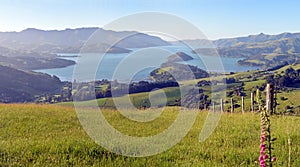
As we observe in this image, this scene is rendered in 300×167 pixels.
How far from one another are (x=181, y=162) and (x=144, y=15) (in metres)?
4.20

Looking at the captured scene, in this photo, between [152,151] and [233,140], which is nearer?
[152,151]

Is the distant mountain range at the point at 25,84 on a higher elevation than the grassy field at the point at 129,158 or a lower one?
lower

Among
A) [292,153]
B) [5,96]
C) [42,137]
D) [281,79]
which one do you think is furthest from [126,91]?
[5,96]

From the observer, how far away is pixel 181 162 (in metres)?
7.27

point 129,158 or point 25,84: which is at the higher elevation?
point 129,158

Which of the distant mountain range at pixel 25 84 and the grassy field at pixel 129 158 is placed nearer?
the grassy field at pixel 129 158

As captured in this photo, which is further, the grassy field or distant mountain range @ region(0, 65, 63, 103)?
distant mountain range @ region(0, 65, 63, 103)

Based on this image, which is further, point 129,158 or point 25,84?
point 25,84

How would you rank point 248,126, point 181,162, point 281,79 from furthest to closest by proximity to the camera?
point 281,79
point 248,126
point 181,162

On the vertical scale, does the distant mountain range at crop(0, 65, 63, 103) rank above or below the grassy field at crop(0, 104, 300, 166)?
below

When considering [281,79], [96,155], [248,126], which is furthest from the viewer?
[281,79]

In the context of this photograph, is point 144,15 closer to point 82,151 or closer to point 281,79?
point 82,151

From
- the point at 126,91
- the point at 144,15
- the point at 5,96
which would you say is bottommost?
the point at 5,96

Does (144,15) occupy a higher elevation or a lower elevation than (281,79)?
higher
